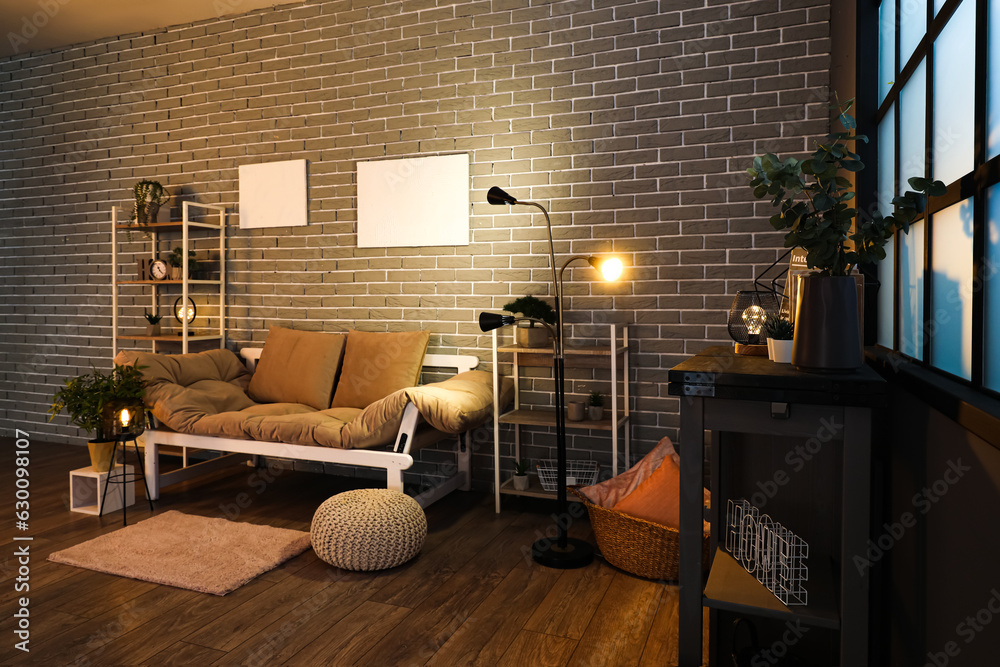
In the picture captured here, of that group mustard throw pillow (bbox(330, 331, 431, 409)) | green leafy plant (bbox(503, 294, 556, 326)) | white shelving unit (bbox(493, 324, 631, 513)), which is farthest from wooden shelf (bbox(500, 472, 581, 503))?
green leafy plant (bbox(503, 294, 556, 326))

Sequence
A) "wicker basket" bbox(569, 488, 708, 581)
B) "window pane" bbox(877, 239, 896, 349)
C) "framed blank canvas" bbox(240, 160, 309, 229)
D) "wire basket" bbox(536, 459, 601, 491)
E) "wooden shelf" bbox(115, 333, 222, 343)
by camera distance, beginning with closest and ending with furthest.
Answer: "window pane" bbox(877, 239, 896, 349)
"wicker basket" bbox(569, 488, 708, 581)
"wire basket" bbox(536, 459, 601, 491)
"framed blank canvas" bbox(240, 160, 309, 229)
"wooden shelf" bbox(115, 333, 222, 343)

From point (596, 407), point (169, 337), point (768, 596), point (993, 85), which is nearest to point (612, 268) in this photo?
point (596, 407)

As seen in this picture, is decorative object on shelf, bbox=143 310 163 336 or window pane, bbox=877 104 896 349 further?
decorative object on shelf, bbox=143 310 163 336

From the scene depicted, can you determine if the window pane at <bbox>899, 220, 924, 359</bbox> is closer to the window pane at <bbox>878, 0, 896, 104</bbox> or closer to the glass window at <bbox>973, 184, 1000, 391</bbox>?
the glass window at <bbox>973, 184, 1000, 391</bbox>

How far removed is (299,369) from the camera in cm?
398

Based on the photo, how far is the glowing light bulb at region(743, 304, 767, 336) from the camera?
1.97m

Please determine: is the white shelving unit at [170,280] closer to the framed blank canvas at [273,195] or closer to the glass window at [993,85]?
the framed blank canvas at [273,195]

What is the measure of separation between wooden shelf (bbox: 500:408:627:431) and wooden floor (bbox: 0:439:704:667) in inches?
19.9

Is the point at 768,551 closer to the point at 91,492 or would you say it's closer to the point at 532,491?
the point at 532,491

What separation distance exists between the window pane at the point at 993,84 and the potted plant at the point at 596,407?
2323mm

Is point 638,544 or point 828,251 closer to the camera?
point 828,251

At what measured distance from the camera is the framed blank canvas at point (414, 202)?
3.87 metres

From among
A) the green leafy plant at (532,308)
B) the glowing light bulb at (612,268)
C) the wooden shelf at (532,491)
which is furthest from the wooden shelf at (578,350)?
the wooden shelf at (532,491)

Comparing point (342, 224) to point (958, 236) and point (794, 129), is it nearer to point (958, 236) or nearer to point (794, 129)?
point (794, 129)
